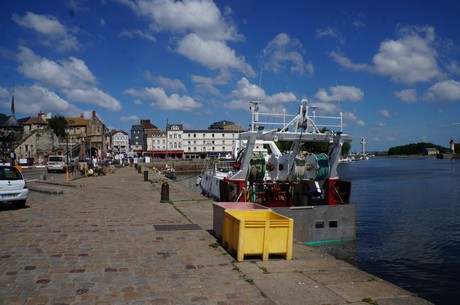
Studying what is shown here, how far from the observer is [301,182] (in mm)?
16781

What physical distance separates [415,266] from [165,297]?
34.7 feet

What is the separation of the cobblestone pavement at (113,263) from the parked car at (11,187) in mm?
1683

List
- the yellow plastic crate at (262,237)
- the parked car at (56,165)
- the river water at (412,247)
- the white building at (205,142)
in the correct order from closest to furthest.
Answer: the yellow plastic crate at (262,237) < the river water at (412,247) < the parked car at (56,165) < the white building at (205,142)

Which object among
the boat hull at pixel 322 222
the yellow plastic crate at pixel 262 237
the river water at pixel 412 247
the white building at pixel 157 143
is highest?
the white building at pixel 157 143

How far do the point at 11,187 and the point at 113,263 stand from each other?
31.0 ft

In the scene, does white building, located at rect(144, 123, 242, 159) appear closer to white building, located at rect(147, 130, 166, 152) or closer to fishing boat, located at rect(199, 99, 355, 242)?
white building, located at rect(147, 130, 166, 152)

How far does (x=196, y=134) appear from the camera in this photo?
134125 millimetres

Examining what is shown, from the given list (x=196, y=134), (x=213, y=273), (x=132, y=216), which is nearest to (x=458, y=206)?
(x=132, y=216)

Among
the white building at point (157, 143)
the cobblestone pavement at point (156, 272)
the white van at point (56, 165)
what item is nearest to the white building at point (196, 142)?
the white building at point (157, 143)

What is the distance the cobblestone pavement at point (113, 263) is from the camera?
6.09m

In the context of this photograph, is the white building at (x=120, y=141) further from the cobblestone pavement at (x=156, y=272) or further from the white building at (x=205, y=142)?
the cobblestone pavement at (x=156, y=272)

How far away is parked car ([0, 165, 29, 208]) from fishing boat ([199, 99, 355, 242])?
779cm

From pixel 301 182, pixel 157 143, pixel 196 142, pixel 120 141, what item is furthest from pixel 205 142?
pixel 301 182

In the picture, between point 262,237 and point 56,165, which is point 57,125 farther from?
point 262,237
